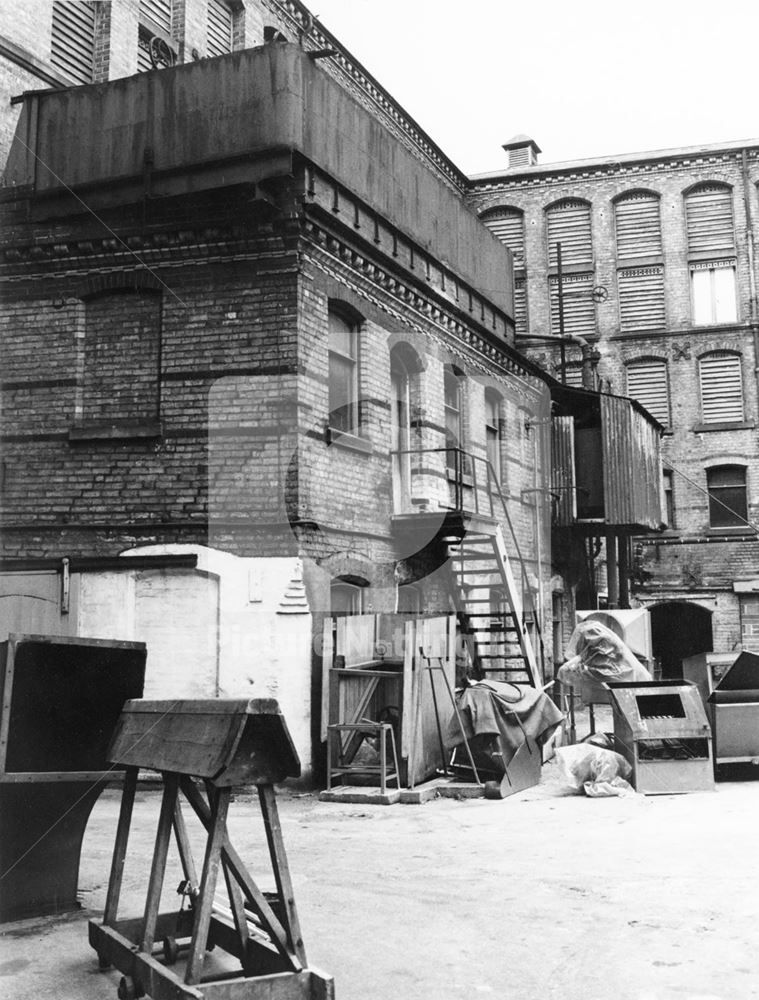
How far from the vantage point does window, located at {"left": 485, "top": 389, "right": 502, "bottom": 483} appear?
1756 centimetres

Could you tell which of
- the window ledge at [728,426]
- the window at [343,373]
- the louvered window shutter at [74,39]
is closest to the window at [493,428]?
the window at [343,373]

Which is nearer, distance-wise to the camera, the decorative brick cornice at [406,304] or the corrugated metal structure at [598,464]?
the decorative brick cornice at [406,304]

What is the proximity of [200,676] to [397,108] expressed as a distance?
52.8 feet

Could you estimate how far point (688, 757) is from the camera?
36.2ft

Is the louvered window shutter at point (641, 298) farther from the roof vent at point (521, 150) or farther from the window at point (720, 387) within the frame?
the roof vent at point (521, 150)

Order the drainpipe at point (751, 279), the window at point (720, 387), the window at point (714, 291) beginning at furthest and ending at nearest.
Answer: the window at point (714, 291)
the window at point (720, 387)
the drainpipe at point (751, 279)

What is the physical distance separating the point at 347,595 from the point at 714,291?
1692cm

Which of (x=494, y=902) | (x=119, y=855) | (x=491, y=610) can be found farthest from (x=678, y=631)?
(x=119, y=855)

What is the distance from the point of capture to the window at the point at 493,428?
17.6 meters

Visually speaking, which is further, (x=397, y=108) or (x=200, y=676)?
(x=397, y=108)

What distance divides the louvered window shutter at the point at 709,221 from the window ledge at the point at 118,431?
17.9 m

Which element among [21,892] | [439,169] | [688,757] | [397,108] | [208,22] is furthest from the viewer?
[439,169]

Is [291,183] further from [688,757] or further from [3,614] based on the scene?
[688,757]

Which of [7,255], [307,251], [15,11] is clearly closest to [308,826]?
[307,251]
